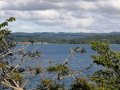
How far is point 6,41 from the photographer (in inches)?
1176

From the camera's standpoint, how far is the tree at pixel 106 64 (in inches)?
1320

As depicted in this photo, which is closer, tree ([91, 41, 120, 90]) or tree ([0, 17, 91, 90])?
tree ([0, 17, 91, 90])

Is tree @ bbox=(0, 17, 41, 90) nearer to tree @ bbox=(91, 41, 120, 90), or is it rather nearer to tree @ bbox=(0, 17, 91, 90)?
tree @ bbox=(0, 17, 91, 90)

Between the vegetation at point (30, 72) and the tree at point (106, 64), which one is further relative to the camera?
the tree at point (106, 64)

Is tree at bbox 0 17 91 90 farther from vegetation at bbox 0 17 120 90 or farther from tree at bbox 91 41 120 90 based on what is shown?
tree at bbox 91 41 120 90

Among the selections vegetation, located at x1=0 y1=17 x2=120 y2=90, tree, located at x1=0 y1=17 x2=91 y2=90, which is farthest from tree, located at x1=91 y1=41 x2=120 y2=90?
tree, located at x1=0 y1=17 x2=91 y2=90

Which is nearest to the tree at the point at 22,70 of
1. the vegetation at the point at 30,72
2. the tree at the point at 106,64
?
the vegetation at the point at 30,72

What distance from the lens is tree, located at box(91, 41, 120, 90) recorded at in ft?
110

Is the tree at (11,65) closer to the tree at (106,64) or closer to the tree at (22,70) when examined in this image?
the tree at (22,70)

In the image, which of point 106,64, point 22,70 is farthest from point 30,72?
point 106,64

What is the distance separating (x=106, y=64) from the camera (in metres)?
35.2

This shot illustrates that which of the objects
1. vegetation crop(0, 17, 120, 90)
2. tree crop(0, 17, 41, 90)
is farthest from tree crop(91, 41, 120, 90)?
tree crop(0, 17, 41, 90)

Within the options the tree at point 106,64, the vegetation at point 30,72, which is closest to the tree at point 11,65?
the vegetation at point 30,72

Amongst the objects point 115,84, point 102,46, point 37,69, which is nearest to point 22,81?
point 37,69
